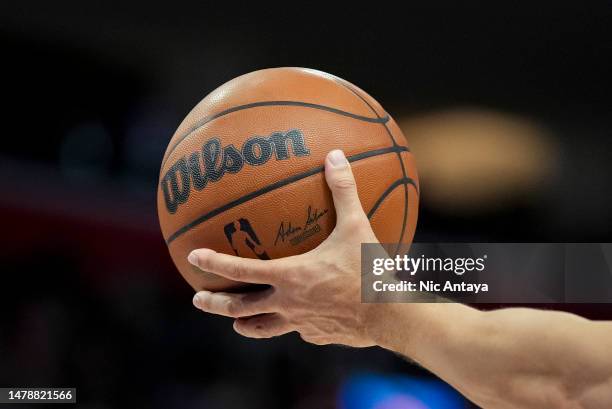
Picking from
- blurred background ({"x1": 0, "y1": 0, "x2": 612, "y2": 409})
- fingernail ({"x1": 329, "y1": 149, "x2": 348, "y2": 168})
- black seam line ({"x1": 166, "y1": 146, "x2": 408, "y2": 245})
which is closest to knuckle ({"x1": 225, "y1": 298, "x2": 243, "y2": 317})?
black seam line ({"x1": 166, "y1": 146, "x2": 408, "y2": 245})

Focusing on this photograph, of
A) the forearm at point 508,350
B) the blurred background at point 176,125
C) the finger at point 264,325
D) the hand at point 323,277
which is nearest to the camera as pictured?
the forearm at point 508,350

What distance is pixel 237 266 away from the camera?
783mm

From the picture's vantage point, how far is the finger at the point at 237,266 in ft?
2.53

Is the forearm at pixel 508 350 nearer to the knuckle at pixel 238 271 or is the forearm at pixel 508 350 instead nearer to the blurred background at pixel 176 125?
the knuckle at pixel 238 271

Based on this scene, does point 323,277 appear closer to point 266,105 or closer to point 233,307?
point 233,307

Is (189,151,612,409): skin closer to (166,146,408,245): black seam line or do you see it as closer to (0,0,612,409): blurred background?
(166,146,408,245): black seam line

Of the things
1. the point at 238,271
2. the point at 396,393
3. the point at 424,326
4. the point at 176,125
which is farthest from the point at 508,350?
the point at 176,125

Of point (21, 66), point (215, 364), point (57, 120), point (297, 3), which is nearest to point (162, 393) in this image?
point (215, 364)

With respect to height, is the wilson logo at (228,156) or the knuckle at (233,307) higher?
the wilson logo at (228,156)

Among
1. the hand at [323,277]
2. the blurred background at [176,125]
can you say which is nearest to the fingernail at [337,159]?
the hand at [323,277]

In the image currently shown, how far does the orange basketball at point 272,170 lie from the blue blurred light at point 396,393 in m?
2.04

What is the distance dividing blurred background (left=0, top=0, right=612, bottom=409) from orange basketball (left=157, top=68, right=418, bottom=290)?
2.04m

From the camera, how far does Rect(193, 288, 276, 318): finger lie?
814mm

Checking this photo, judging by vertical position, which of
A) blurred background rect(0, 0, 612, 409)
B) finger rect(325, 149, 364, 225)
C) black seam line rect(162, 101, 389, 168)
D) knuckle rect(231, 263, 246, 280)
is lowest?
knuckle rect(231, 263, 246, 280)
